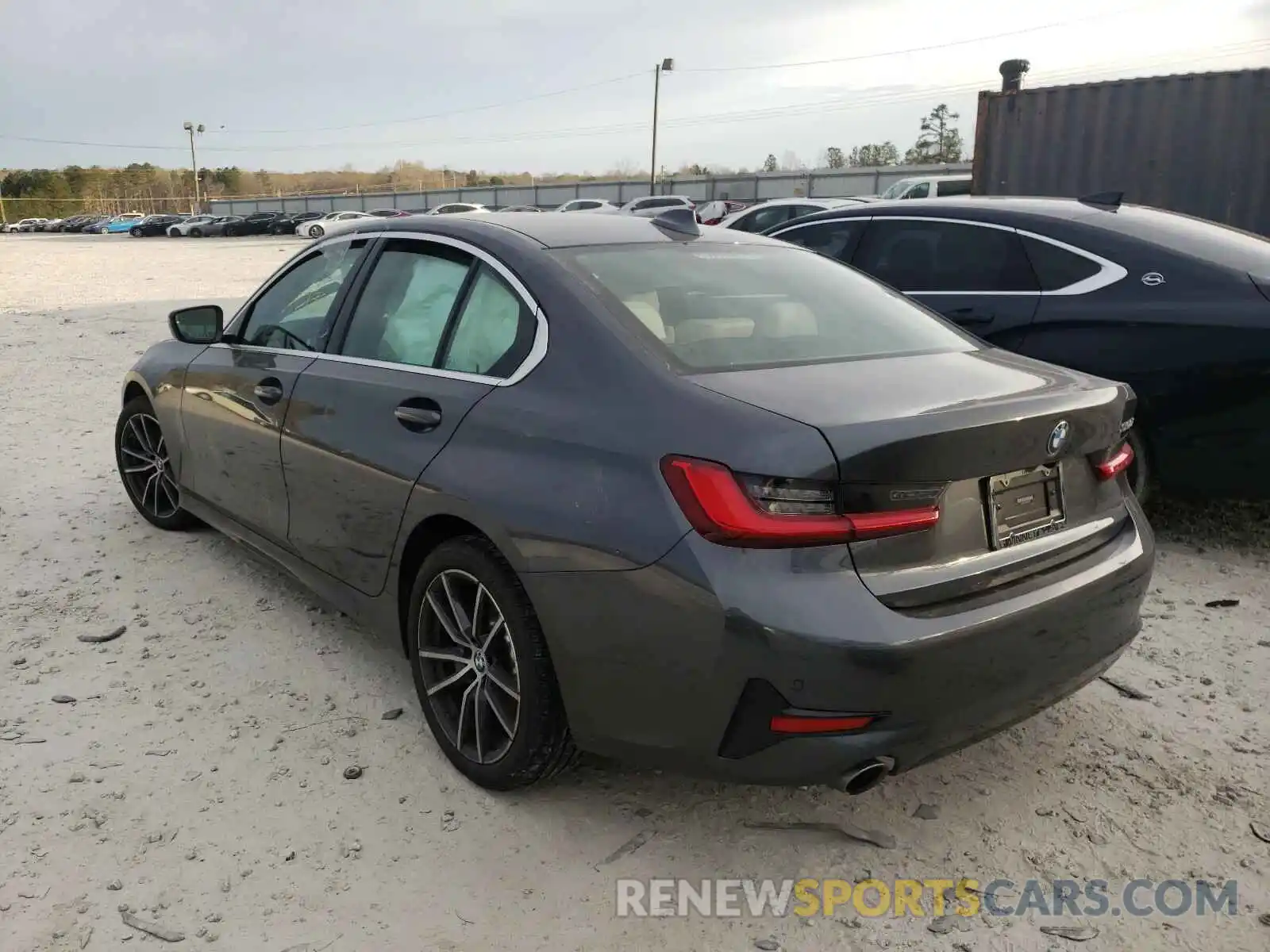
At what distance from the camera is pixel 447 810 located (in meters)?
2.69

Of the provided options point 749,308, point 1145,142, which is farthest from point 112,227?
point 749,308

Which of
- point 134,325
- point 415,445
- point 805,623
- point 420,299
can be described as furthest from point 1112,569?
point 134,325

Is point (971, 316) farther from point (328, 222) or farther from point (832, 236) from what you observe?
point (328, 222)

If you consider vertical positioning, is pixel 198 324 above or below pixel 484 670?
above

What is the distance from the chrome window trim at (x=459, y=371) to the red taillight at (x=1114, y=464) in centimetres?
152

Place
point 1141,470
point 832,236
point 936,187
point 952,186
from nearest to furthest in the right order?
1. point 1141,470
2. point 832,236
3. point 952,186
4. point 936,187

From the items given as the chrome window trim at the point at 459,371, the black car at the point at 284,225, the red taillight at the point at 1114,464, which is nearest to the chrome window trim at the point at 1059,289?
the red taillight at the point at 1114,464

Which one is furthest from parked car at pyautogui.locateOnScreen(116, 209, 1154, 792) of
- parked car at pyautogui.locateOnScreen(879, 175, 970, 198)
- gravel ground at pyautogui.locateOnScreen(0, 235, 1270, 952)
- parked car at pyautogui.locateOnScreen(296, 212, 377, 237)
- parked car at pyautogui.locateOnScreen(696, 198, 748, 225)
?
parked car at pyautogui.locateOnScreen(296, 212, 377, 237)

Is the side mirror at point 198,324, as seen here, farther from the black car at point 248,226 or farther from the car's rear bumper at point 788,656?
the black car at point 248,226

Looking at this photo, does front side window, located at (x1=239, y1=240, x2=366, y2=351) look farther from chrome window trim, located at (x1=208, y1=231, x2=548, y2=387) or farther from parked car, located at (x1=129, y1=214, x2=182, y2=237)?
parked car, located at (x1=129, y1=214, x2=182, y2=237)

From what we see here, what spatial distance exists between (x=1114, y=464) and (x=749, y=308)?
110cm

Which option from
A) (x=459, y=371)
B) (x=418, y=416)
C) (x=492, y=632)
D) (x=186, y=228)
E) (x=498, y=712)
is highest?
(x=186, y=228)

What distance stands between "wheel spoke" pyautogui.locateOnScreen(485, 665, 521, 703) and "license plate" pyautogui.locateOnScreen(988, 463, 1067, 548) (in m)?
1.29

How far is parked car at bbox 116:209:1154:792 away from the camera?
2049 mm
